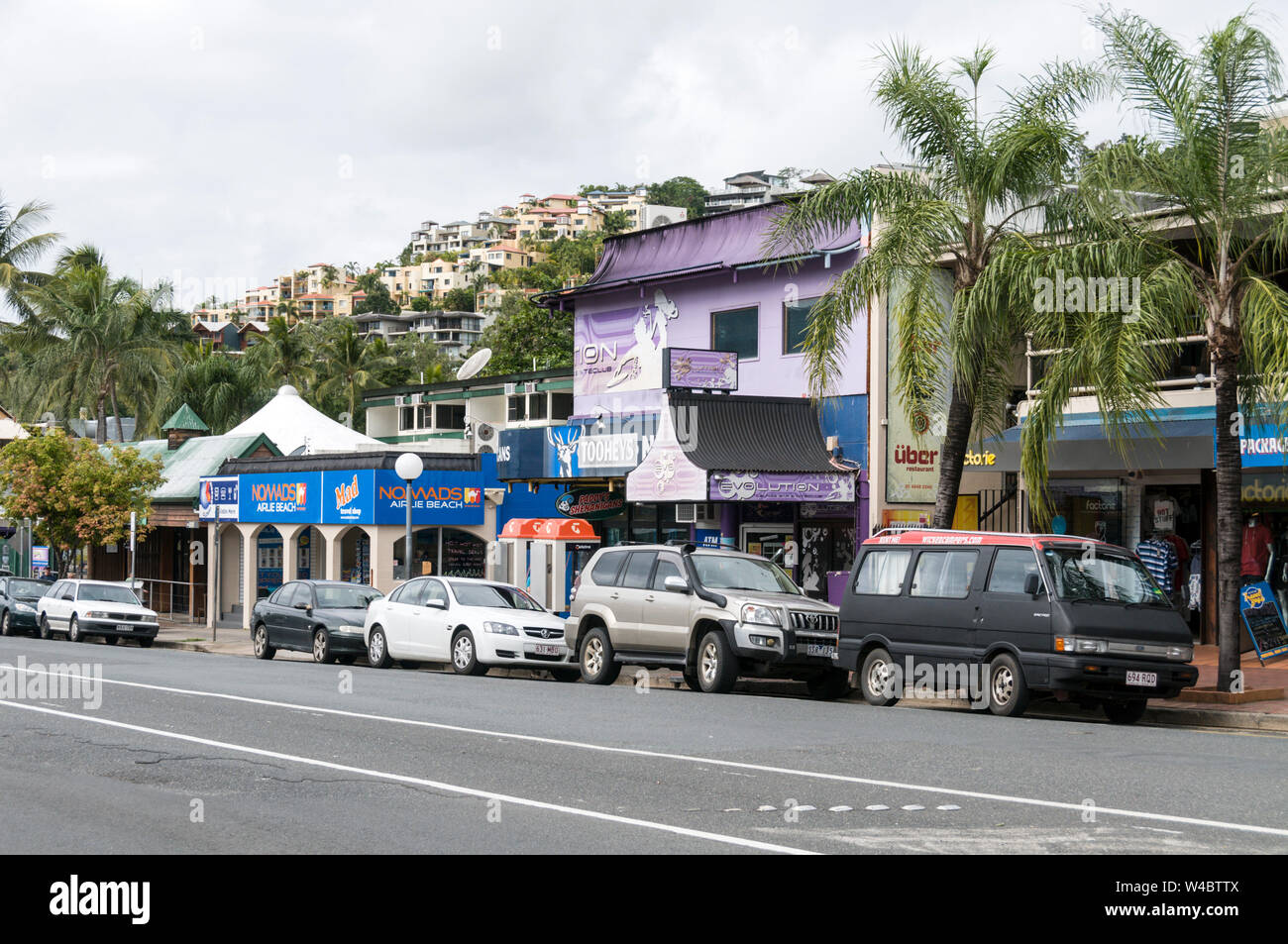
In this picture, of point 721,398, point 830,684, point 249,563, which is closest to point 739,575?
point 830,684

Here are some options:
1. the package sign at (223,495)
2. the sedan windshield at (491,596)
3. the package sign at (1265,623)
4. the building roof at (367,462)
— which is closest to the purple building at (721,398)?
the sedan windshield at (491,596)

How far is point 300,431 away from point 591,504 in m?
13.8

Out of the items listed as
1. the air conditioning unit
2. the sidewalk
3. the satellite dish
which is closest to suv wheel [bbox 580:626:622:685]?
the sidewalk

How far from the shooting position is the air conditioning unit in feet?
94.9

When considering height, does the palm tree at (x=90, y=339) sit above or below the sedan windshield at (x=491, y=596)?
above

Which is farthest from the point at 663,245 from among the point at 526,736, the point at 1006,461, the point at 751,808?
the point at 751,808

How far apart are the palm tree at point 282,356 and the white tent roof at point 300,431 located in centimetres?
2597

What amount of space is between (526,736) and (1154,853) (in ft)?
21.8

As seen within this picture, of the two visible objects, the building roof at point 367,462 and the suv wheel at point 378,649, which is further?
the building roof at point 367,462

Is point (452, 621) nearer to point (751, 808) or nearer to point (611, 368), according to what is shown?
point (611, 368)

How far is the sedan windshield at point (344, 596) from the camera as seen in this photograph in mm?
26281

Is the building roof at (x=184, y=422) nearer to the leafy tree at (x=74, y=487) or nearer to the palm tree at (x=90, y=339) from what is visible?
the palm tree at (x=90, y=339)

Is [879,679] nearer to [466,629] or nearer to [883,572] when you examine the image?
[883,572]

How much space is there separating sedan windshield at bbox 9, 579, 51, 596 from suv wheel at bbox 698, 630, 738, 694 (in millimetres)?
22811
